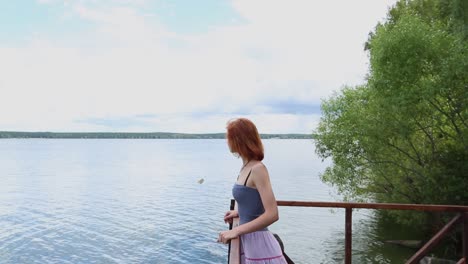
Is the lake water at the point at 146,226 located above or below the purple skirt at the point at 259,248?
below

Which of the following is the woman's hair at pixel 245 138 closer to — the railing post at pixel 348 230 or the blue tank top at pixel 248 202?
the blue tank top at pixel 248 202

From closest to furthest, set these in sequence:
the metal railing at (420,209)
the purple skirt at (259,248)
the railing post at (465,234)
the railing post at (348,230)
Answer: the purple skirt at (259,248)
the metal railing at (420,209)
the railing post at (465,234)
the railing post at (348,230)

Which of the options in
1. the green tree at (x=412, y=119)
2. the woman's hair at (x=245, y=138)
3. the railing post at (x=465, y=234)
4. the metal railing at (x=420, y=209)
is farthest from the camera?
the green tree at (x=412, y=119)

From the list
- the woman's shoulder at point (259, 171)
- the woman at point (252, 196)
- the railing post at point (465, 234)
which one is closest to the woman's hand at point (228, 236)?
the woman at point (252, 196)

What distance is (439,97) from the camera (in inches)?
720

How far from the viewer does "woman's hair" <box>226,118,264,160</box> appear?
3.20m

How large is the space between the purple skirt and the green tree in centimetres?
1546

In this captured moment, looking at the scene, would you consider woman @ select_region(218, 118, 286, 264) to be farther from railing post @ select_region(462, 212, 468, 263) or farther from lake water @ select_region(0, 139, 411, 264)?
lake water @ select_region(0, 139, 411, 264)

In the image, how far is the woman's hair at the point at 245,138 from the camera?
3.20 metres

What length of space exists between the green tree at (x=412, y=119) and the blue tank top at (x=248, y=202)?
15.6 metres

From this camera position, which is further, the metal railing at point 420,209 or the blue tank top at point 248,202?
the metal railing at point 420,209

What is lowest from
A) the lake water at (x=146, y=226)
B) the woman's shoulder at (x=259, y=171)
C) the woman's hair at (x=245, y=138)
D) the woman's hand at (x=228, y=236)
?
the lake water at (x=146, y=226)

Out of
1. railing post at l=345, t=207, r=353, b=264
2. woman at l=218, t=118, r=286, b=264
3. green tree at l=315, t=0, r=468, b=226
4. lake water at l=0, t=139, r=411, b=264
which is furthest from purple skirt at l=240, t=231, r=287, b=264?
lake water at l=0, t=139, r=411, b=264

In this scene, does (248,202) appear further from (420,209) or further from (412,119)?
(412,119)
